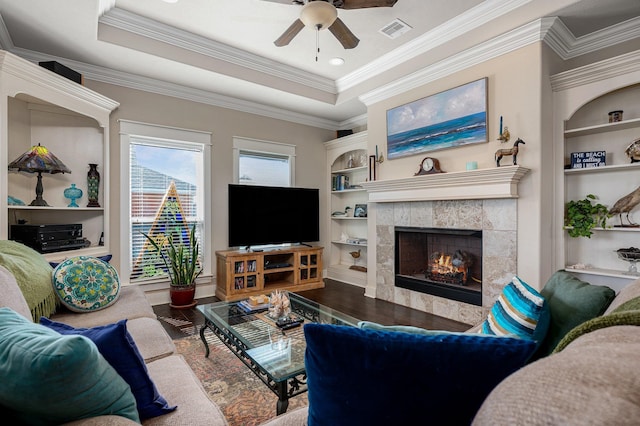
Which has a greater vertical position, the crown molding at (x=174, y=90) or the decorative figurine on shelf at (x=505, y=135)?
the crown molding at (x=174, y=90)

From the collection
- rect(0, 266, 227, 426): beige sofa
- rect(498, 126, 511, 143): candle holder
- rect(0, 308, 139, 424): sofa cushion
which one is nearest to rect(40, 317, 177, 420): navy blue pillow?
rect(0, 266, 227, 426): beige sofa

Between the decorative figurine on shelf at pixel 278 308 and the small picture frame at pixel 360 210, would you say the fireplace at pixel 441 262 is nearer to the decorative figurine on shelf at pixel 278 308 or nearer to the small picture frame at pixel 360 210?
the small picture frame at pixel 360 210

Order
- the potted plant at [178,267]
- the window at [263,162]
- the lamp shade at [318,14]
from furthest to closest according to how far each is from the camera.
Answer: the window at [263,162], the potted plant at [178,267], the lamp shade at [318,14]

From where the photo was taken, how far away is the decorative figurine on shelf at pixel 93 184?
3.40 meters

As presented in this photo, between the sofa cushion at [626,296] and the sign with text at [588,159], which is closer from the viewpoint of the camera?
the sofa cushion at [626,296]

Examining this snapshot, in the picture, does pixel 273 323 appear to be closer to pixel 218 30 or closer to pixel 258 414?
pixel 258 414

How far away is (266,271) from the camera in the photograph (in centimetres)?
427

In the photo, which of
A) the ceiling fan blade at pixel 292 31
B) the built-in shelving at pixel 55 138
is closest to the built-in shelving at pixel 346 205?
the ceiling fan blade at pixel 292 31

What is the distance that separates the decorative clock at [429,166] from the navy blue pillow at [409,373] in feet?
9.76

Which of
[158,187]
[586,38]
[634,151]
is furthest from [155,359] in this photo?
[586,38]

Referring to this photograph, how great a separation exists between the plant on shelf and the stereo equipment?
4.60 meters

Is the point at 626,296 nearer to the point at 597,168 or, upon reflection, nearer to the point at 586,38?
the point at 597,168

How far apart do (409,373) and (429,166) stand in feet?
10.2

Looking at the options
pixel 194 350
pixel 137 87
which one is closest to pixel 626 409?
pixel 194 350
